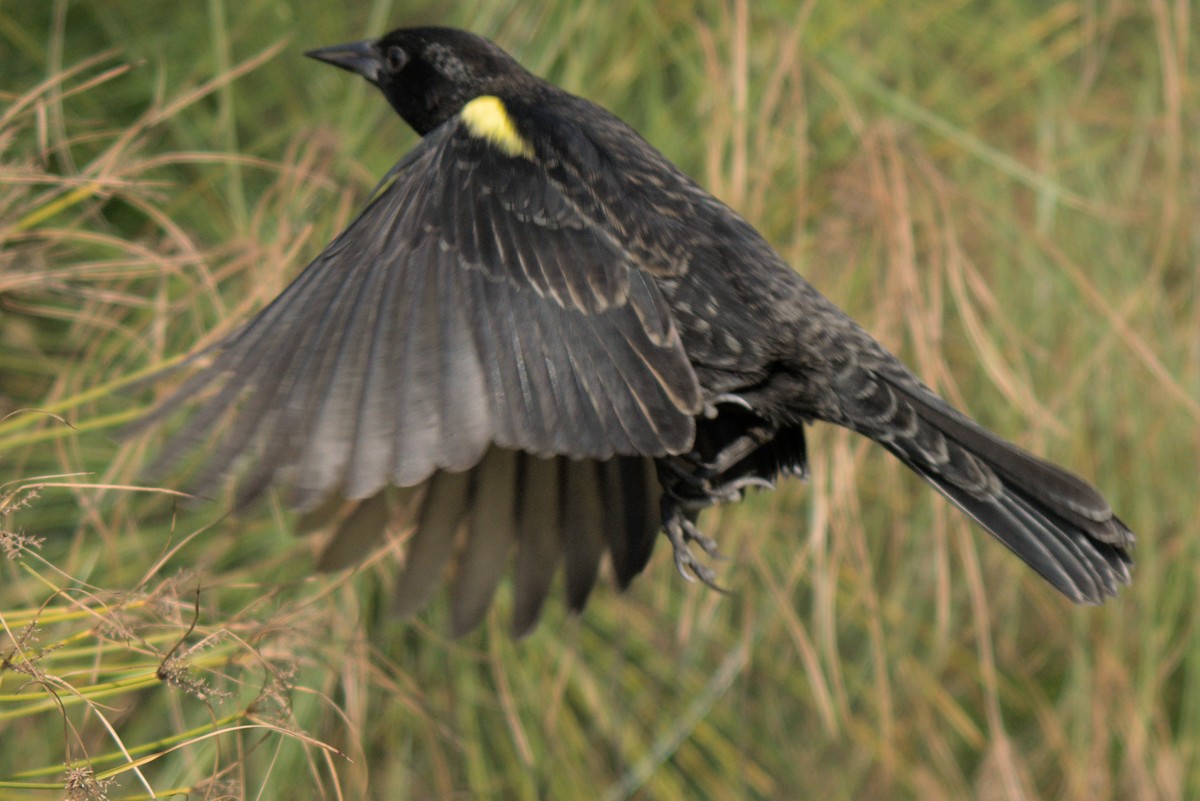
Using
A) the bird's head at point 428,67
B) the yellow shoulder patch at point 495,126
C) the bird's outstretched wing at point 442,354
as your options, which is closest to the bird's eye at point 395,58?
the bird's head at point 428,67

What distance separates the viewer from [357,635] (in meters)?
2.80

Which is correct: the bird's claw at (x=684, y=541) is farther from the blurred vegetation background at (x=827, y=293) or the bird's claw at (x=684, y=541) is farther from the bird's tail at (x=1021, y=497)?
the blurred vegetation background at (x=827, y=293)

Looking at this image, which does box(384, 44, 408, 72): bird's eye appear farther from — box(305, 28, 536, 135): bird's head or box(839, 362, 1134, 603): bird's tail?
box(839, 362, 1134, 603): bird's tail

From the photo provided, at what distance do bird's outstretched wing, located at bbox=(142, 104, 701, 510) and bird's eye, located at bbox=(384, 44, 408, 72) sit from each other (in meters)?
0.61

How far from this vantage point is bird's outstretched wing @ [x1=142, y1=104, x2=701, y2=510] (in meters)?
→ 1.94

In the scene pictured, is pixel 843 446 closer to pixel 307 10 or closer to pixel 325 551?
pixel 325 551

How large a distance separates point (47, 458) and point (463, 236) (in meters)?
1.11

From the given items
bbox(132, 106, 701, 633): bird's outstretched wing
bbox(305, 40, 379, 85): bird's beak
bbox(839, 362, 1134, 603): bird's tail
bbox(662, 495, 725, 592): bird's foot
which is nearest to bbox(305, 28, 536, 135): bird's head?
bbox(305, 40, 379, 85): bird's beak

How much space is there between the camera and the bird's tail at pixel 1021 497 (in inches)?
96.1

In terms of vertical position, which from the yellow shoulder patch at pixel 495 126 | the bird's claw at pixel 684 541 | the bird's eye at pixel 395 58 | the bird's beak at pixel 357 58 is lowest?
the bird's claw at pixel 684 541

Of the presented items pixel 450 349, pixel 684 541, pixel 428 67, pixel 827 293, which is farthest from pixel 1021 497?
pixel 428 67

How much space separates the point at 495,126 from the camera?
2.55 meters

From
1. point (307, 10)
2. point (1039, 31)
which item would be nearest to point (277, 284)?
point (307, 10)

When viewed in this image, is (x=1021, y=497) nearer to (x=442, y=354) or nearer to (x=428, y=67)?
(x=442, y=354)
